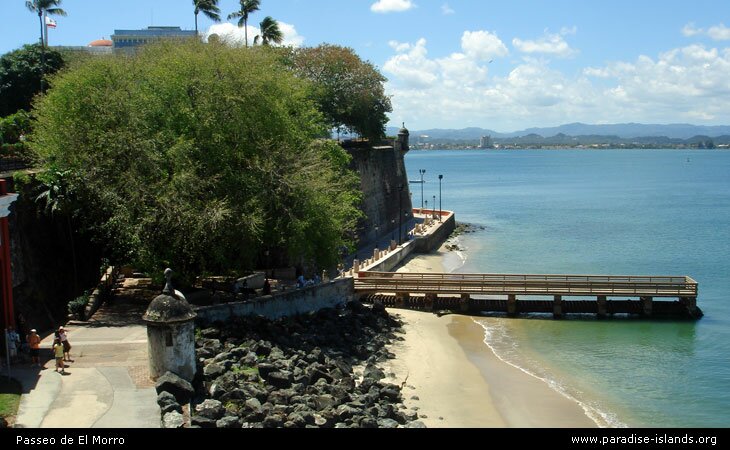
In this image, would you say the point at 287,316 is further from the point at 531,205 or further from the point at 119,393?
the point at 531,205

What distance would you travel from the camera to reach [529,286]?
35062 mm

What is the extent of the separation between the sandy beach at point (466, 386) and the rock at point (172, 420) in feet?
23.5

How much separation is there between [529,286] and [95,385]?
2214cm

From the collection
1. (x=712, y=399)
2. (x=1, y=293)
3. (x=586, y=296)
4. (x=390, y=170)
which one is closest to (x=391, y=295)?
(x=586, y=296)

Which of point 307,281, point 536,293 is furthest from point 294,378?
point 536,293

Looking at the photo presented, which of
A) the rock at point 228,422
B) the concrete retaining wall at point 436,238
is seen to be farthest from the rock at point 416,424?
the concrete retaining wall at point 436,238

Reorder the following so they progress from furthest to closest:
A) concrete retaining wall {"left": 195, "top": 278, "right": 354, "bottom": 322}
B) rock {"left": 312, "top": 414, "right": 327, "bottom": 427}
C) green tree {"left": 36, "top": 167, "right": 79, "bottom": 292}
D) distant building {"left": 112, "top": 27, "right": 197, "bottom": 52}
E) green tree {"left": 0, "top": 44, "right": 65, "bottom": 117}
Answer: distant building {"left": 112, "top": 27, "right": 197, "bottom": 52} < green tree {"left": 0, "top": 44, "right": 65, "bottom": 117} < green tree {"left": 36, "top": 167, "right": 79, "bottom": 292} < concrete retaining wall {"left": 195, "top": 278, "right": 354, "bottom": 322} < rock {"left": 312, "top": 414, "right": 327, "bottom": 427}

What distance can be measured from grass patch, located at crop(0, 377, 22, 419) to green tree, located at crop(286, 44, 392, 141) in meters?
40.0

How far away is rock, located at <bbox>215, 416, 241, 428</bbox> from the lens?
16.5m

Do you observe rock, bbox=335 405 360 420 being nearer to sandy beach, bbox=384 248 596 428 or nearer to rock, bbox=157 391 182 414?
sandy beach, bbox=384 248 596 428

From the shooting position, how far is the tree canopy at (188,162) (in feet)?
81.4

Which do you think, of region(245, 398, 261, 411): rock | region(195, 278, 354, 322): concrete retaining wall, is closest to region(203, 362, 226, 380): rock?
region(245, 398, 261, 411): rock

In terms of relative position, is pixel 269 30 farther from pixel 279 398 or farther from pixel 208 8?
pixel 279 398

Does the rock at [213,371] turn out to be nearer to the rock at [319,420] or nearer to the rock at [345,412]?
the rock at [319,420]
